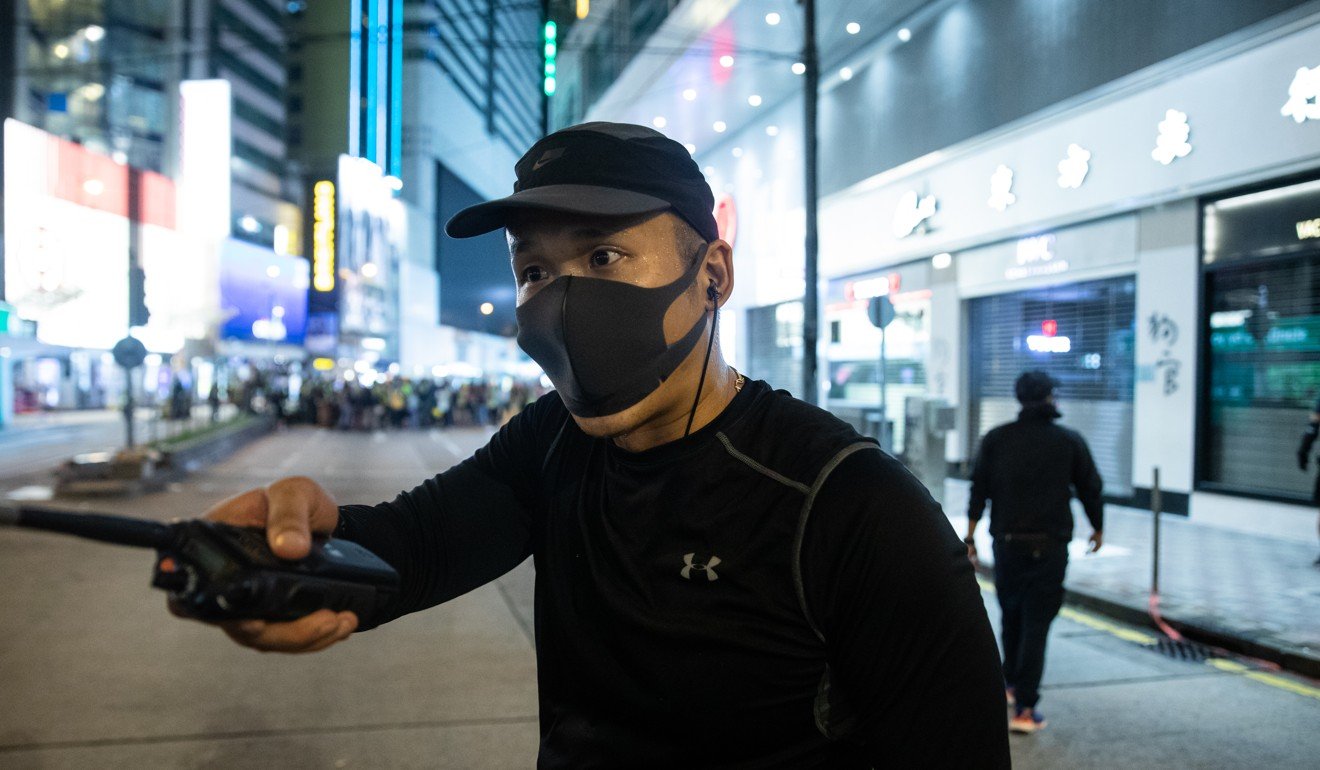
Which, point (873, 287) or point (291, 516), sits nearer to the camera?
point (291, 516)

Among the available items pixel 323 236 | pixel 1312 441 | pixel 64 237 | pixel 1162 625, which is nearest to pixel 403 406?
pixel 64 237

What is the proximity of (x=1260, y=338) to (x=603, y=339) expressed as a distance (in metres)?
11.4

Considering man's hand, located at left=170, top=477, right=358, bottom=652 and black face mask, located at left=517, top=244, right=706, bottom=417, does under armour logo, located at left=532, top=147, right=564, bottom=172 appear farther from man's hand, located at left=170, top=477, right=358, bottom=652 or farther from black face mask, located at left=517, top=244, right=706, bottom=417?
man's hand, located at left=170, top=477, right=358, bottom=652

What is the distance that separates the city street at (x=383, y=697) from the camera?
169 inches

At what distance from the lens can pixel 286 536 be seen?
1.09m

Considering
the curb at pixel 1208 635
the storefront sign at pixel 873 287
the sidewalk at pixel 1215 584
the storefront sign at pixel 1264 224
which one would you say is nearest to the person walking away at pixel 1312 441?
the sidewalk at pixel 1215 584

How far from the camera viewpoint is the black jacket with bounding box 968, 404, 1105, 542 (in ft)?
16.4

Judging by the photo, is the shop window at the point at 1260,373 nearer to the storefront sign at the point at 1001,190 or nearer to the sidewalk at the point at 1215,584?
the sidewalk at the point at 1215,584

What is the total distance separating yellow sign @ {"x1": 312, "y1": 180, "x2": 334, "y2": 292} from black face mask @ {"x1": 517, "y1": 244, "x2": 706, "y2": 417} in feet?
171

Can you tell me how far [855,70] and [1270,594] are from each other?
1277 cm

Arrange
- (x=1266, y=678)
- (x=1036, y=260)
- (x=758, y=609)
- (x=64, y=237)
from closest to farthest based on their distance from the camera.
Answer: (x=758, y=609) → (x=1266, y=678) → (x=1036, y=260) → (x=64, y=237)

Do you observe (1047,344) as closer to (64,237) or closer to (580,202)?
(580,202)

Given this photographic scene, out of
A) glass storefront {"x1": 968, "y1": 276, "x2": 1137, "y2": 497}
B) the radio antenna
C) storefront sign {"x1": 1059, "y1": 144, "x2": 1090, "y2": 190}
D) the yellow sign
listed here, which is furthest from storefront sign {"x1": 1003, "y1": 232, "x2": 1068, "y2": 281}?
the yellow sign

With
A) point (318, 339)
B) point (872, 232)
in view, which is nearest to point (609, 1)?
point (872, 232)
